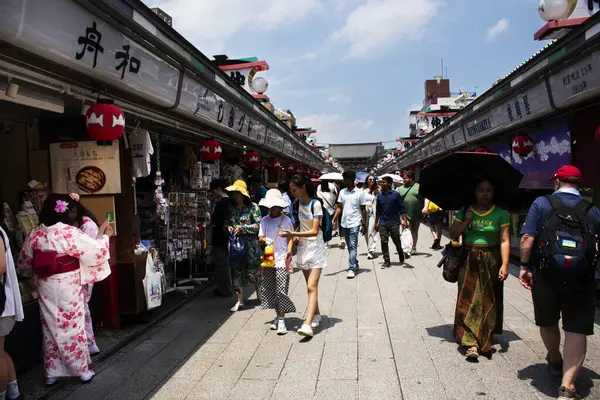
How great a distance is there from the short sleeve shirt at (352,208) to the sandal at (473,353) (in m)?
4.52

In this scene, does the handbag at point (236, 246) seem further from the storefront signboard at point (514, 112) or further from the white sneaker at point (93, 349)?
the storefront signboard at point (514, 112)

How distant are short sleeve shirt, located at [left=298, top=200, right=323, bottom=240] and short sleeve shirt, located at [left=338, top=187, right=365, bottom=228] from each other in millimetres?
3320

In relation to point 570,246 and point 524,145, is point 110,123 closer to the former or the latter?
point 570,246

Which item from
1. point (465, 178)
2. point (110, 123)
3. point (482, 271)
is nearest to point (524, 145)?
point (465, 178)

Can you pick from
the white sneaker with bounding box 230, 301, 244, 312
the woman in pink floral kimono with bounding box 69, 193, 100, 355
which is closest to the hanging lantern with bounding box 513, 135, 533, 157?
the white sneaker with bounding box 230, 301, 244, 312

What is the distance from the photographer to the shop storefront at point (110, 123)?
3527 millimetres

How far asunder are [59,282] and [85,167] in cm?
146

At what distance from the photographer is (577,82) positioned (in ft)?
18.4

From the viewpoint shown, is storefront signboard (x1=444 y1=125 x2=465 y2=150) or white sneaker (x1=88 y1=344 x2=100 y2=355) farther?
storefront signboard (x1=444 y1=125 x2=465 y2=150)

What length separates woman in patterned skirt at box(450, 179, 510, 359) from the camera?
4340mm

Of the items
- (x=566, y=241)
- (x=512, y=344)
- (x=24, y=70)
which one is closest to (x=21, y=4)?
(x=24, y=70)

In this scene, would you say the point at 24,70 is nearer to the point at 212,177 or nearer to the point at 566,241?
the point at 566,241

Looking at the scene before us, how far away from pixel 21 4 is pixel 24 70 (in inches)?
35.7

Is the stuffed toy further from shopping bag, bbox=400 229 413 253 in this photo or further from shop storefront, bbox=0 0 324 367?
shopping bag, bbox=400 229 413 253
